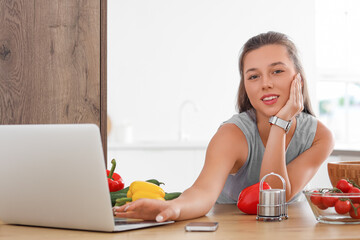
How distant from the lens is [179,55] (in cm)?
547

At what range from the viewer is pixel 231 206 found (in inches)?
68.7

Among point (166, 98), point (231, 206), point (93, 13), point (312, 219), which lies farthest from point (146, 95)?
point (312, 219)

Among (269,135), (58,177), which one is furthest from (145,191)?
(269,135)

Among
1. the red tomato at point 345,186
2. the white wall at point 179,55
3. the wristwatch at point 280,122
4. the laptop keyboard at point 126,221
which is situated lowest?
the laptop keyboard at point 126,221

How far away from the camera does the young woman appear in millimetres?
1747

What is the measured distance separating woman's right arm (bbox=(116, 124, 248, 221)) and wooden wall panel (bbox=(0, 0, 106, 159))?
2.10ft

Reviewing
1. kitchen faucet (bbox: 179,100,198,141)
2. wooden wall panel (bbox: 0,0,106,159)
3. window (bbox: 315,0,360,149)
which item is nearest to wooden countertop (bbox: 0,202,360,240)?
wooden wall panel (bbox: 0,0,106,159)

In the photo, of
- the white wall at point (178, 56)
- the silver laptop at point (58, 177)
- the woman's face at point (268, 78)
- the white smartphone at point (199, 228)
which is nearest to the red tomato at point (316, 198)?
the white smartphone at point (199, 228)

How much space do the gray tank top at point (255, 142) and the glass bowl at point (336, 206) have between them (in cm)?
63

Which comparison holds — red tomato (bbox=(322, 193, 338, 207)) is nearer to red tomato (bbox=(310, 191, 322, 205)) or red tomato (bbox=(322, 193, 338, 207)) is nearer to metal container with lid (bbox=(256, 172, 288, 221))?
red tomato (bbox=(310, 191, 322, 205))

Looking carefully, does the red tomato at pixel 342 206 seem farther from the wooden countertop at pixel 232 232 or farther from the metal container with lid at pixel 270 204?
the metal container with lid at pixel 270 204

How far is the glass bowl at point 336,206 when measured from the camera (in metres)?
1.31

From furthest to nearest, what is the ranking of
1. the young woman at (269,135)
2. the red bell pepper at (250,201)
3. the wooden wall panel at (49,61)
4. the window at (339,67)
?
the window at (339,67)
the wooden wall panel at (49,61)
the young woman at (269,135)
the red bell pepper at (250,201)

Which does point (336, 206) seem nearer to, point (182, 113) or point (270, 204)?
point (270, 204)
